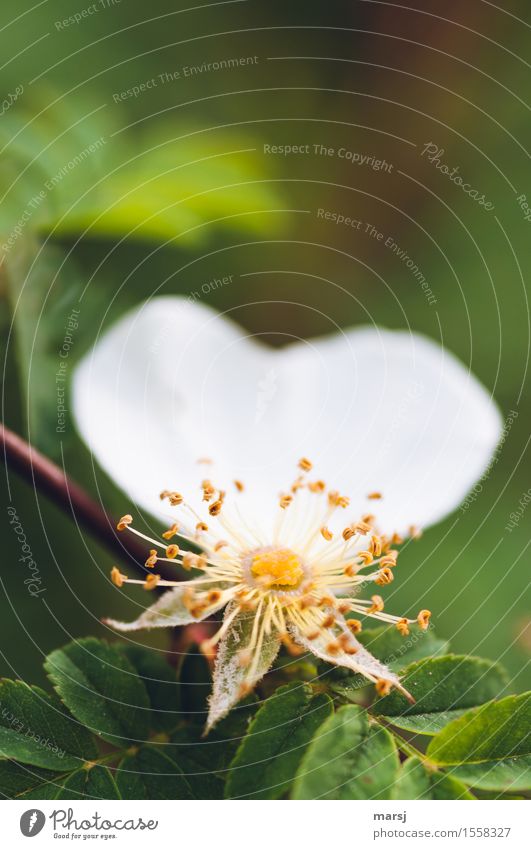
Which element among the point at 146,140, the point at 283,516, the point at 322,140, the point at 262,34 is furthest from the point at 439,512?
the point at 262,34

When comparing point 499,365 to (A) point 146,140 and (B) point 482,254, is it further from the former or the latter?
(A) point 146,140

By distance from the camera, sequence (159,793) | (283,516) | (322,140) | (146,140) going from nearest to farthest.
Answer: (159,793)
(283,516)
(146,140)
(322,140)

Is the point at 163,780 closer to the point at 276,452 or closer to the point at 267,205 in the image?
the point at 276,452

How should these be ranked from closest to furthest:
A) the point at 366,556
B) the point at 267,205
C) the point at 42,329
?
the point at 366,556 < the point at 42,329 < the point at 267,205

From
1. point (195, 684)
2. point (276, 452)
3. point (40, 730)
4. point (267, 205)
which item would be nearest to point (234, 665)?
point (195, 684)

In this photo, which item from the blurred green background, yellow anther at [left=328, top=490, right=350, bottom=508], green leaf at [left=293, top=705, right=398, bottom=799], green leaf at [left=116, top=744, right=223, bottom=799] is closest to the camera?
green leaf at [left=293, top=705, right=398, bottom=799]

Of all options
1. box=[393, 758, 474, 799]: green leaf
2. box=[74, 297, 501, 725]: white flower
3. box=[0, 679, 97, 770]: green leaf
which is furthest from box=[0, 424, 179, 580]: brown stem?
box=[393, 758, 474, 799]: green leaf

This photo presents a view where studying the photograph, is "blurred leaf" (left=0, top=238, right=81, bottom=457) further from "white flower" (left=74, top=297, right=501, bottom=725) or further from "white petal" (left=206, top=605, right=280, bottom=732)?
"white petal" (left=206, top=605, right=280, bottom=732)
